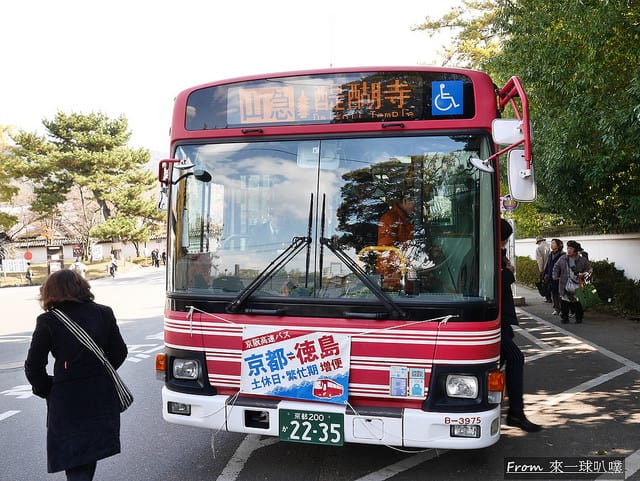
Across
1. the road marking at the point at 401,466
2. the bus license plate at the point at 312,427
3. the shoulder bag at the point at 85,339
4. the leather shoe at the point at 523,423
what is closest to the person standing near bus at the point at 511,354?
the leather shoe at the point at 523,423

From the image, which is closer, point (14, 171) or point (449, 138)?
point (449, 138)

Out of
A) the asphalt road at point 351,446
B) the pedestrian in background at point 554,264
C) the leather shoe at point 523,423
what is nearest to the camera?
the asphalt road at point 351,446

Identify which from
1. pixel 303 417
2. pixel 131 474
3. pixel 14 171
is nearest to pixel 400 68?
pixel 303 417

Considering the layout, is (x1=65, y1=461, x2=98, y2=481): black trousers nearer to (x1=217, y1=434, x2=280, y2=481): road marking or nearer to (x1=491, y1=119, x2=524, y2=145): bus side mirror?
(x1=217, y1=434, x2=280, y2=481): road marking

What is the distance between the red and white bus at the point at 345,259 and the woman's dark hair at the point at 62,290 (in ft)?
3.09

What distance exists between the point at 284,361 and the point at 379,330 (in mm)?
702

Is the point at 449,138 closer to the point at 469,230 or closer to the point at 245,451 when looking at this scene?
the point at 469,230

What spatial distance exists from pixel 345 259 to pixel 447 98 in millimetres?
1333

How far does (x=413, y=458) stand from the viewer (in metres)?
4.74

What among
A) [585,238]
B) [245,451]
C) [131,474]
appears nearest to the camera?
[131,474]

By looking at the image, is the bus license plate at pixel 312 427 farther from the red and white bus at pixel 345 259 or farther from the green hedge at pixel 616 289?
the green hedge at pixel 616 289

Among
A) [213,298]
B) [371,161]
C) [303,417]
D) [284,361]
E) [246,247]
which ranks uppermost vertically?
[371,161]

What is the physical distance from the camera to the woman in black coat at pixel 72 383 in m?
3.32

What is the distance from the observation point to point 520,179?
389 cm
